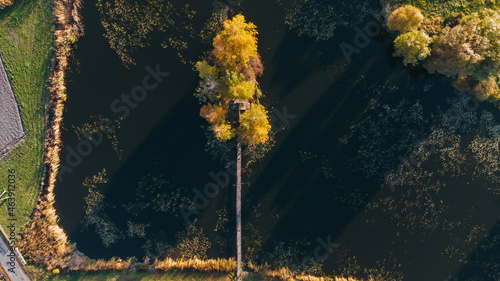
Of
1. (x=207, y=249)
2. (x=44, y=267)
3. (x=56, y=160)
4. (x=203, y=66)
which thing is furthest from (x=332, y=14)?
(x=44, y=267)

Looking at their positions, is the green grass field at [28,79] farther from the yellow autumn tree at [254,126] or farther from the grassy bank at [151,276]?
the yellow autumn tree at [254,126]

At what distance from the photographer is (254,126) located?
51.5 ft

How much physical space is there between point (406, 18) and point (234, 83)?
10274 mm

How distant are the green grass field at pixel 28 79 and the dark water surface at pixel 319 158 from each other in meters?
1.73

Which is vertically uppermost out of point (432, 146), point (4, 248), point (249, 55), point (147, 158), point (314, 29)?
point (314, 29)

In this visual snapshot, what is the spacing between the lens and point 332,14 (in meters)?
17.0

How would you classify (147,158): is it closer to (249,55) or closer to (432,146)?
(249,55)

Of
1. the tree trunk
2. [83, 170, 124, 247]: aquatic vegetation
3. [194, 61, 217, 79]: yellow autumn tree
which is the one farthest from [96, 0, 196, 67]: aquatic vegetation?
[83, 170, 124, 247]: aquatic vegetation

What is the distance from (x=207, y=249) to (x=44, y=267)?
1041 centimetres

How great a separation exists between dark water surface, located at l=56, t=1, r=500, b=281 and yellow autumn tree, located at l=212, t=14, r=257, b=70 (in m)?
1.73

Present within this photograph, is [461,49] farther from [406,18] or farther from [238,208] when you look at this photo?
[238,208]

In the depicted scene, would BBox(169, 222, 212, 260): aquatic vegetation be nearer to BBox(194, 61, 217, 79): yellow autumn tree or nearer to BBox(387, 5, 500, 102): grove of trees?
BBox(194, 61, 217, 79): yellow autumn tree

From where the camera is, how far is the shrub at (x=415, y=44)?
50.1ft

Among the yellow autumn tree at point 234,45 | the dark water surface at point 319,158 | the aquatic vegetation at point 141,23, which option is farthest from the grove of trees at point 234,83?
the aquatic vegetation at point 141,23
